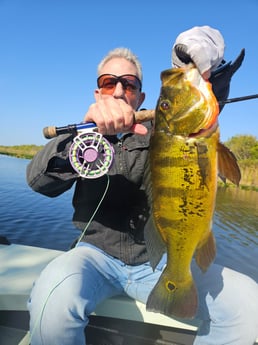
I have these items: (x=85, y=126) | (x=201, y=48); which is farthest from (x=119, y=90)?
(x=201, y=48)

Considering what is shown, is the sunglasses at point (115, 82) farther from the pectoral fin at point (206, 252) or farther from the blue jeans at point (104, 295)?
the pectoral fin at point (206, 252)

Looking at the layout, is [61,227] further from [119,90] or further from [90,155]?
[90,155]

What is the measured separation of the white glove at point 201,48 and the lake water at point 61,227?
8.17 metres

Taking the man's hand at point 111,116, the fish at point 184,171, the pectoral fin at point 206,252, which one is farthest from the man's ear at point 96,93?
the pectoral fin at point 206,252

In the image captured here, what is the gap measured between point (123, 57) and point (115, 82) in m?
0.38

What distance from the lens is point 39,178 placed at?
2.31 m

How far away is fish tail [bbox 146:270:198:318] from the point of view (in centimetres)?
202

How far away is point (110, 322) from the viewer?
8.94 ft

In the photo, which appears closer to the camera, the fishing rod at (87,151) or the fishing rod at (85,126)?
the fishing rod at (85,126)

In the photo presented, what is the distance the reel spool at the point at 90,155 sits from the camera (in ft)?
7.15

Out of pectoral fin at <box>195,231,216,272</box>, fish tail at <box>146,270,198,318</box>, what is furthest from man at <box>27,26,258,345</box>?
pectoral fin at <box>195,231,216,272</box>

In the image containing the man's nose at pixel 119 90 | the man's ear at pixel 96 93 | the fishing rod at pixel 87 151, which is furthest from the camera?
the man's ear at pixel 96 93

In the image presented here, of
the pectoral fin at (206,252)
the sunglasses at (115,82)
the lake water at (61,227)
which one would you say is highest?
the sunglasses at (115,82)

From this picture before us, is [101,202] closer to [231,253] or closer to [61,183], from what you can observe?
[61,183]
